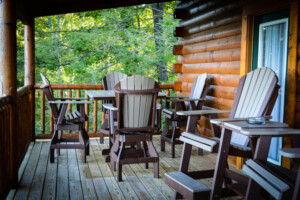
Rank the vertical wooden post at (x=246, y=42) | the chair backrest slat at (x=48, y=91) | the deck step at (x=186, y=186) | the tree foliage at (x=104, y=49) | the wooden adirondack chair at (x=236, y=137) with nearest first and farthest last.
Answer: the deck step at (x=186, y=186)
the wooden adirondack chair at (x=236, y=137)
the vertical wooden post at (x=246, y=42)
the chair backrest slat at (x=48, y=91)
the tree foliage at (x=104, y=49)

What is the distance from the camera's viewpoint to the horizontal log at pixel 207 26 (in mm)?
4318

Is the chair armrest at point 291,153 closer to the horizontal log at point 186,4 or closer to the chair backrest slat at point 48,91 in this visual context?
the chair backrest slat at point 48,91

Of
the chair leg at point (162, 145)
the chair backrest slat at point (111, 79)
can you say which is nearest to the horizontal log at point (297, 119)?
the chair leg at point (162, 145)

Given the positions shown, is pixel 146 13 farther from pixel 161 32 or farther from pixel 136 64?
pixel 136 64

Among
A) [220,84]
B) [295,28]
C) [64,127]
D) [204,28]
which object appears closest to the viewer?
[295,28]

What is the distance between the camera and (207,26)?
5.10 m

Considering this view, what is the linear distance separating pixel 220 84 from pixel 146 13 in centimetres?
766

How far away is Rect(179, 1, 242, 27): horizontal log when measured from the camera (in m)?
4.40

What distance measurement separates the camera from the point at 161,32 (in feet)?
36.7

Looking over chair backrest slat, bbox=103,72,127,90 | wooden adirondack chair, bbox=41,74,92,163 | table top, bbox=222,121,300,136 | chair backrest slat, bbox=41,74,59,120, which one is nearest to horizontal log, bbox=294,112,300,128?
table top, bbox=222,121,300,136

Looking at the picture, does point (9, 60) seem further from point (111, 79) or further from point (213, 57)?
point (213, 57)

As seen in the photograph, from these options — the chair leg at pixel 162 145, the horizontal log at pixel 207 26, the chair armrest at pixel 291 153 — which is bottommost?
the chair leg at pixel 162 145

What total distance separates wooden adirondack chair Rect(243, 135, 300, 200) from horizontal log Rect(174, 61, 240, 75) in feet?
6.55

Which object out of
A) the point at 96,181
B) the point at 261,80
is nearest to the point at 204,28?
the point at 261,80
